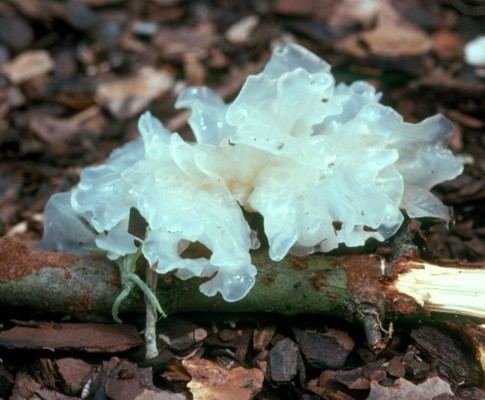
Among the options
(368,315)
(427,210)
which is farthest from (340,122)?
(368,315)

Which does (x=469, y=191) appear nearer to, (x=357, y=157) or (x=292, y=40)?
(x=357, y=157)

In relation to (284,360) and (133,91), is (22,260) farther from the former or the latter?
(133,91)

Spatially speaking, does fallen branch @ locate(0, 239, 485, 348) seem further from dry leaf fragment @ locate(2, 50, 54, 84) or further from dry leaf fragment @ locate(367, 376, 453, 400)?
dry leaf fragment @ locate(2, 50, 54, 84)

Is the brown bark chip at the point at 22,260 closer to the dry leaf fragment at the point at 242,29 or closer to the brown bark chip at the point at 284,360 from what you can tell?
the brown bark chip at the point at 284,360

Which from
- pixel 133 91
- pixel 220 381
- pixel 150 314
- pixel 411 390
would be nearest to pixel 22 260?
pixel 150 314

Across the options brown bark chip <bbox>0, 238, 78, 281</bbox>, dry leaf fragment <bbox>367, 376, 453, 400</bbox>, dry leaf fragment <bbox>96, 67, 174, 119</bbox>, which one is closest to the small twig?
brown bark chip <bbox>0, 238, 78, 281</bbox>

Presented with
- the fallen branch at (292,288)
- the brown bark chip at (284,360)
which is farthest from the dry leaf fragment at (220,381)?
the fallen branch at (292,288)
